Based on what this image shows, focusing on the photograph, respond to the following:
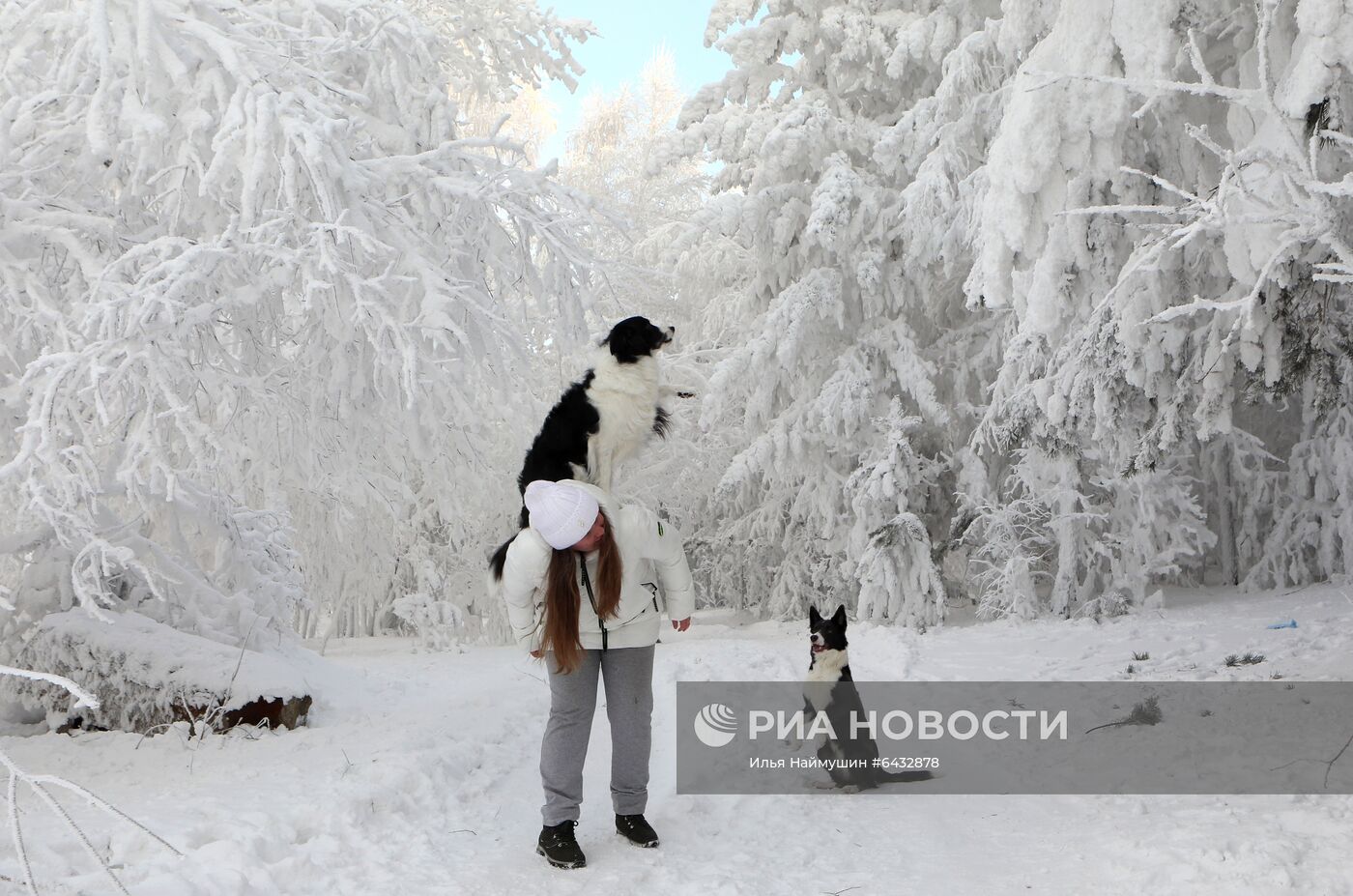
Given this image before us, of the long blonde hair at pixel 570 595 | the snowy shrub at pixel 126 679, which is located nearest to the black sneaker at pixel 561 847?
the long blonde hair at pixel 570 595

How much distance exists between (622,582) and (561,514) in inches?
16.0

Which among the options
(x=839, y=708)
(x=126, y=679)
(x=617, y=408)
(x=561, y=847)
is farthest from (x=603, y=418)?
(x=126, y=679)

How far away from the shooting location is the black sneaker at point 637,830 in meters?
3.79

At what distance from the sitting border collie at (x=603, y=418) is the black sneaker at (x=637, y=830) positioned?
1076 mm

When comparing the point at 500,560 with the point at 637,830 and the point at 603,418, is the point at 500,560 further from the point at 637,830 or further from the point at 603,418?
the point at 637,830

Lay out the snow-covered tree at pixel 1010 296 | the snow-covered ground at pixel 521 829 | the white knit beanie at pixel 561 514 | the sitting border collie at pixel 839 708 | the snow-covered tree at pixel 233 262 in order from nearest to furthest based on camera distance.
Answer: the snow-covered ground at pixel 521 829 < the white knit beanie at pixel 561 514 < the snow-covered tree at pixel 233 262 < the snow-covered tree at pixel 1010 296 < the sitting border collie at pixel 839 708

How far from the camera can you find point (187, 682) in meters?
5.56

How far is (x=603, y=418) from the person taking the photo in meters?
3.84

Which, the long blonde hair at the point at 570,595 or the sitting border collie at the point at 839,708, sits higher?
the long blonde hair at the point at 570,595

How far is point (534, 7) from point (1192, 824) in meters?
12.7

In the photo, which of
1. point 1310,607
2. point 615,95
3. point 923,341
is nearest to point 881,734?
point 1310,607

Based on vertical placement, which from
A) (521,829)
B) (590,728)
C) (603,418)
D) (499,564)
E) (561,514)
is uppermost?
(603,418)

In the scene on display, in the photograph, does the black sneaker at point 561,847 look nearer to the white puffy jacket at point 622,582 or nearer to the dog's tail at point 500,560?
the white puffy jacket at point 622,582

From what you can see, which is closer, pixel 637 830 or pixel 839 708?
pixel 637 830
